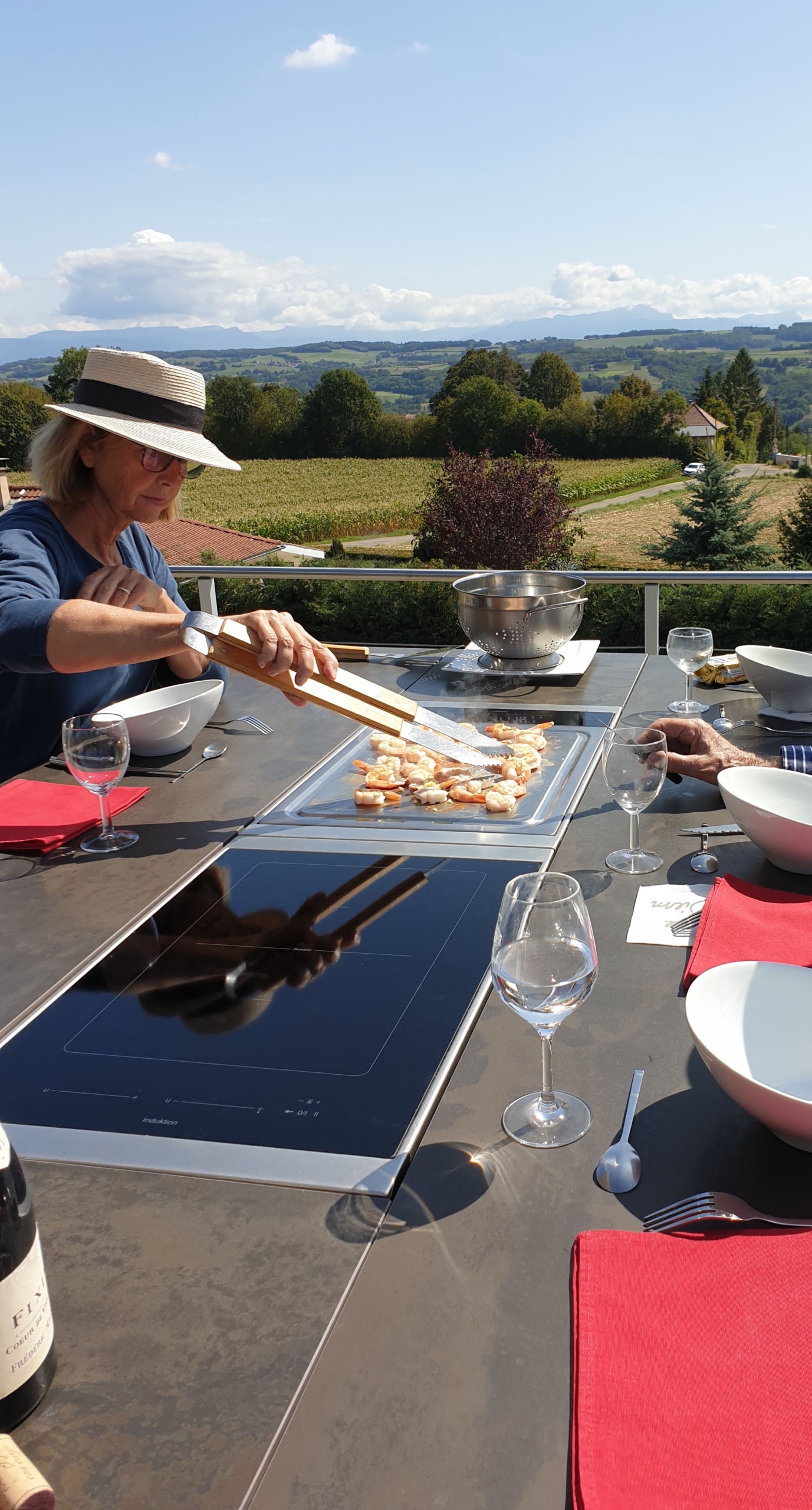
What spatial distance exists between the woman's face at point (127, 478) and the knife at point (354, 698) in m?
0.64

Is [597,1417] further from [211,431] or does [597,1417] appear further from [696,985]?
[211,431]

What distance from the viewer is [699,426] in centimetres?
3731

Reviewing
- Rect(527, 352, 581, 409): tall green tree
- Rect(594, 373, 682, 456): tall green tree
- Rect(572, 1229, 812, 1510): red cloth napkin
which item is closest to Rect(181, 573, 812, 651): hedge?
Rect(572, 1229, 812, 1510): red cloth napkin

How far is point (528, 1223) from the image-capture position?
830mm

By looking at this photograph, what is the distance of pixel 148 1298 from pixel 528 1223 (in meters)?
0.30

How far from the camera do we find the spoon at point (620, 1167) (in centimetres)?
87

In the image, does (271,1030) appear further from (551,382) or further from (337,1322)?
(551,382)

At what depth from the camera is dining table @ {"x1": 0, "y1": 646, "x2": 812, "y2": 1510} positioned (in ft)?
2.07

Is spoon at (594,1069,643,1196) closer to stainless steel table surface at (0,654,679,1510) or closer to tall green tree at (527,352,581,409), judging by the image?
stainless steel table surface at (0,654,679,1510)

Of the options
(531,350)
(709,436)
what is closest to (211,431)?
(531,350)

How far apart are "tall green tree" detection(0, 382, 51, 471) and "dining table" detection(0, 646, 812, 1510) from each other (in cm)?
2799

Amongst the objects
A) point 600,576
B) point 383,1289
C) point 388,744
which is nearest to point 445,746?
point 388,744

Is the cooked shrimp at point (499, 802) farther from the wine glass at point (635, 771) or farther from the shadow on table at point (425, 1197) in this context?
the shadow on table at point (425, 1197)

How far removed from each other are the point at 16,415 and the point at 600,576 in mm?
29379
